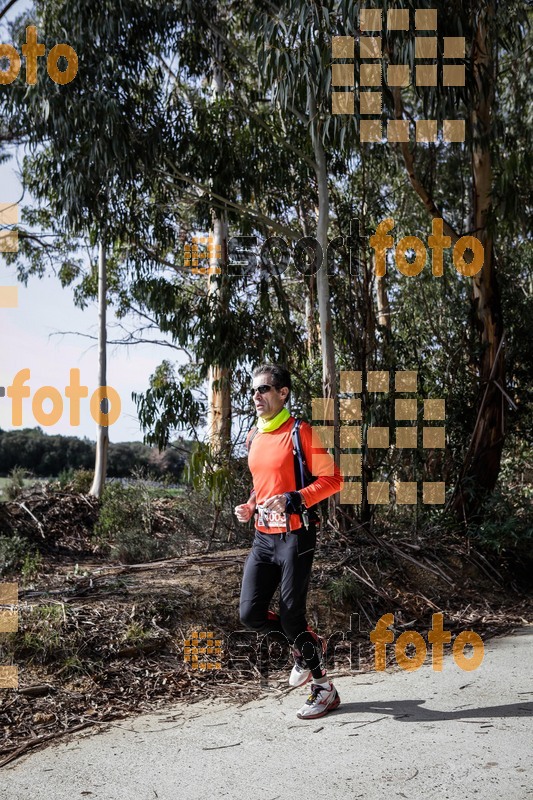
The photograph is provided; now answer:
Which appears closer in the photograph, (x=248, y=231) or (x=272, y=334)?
(x=272, y=334)

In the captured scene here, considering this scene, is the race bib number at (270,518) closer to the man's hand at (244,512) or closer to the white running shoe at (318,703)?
the man's hand at (244,512)

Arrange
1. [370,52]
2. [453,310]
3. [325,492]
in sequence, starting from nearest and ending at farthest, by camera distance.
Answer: [325,492] < [370,52] < [453,310]

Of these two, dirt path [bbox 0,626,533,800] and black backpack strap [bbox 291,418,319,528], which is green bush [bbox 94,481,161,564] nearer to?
dirt path [bbox 0,626,533,800]

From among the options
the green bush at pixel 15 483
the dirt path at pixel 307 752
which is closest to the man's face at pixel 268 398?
the dirt path at pixel 307 752

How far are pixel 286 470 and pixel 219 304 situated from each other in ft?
19.0

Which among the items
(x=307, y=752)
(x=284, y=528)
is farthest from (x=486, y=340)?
(x=307, y=752)

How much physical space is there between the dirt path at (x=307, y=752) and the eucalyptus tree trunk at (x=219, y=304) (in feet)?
15.6

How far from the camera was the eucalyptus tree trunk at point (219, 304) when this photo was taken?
10.1 metres

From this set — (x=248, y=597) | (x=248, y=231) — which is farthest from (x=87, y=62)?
(x=248, y=597)

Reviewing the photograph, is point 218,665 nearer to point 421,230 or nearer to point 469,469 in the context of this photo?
point 469,469

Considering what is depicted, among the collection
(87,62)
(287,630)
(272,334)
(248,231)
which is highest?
(87,62)

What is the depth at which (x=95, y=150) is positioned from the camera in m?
9.50

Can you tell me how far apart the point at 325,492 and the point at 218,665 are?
1810 millimetres

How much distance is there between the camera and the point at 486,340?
10.4 m
